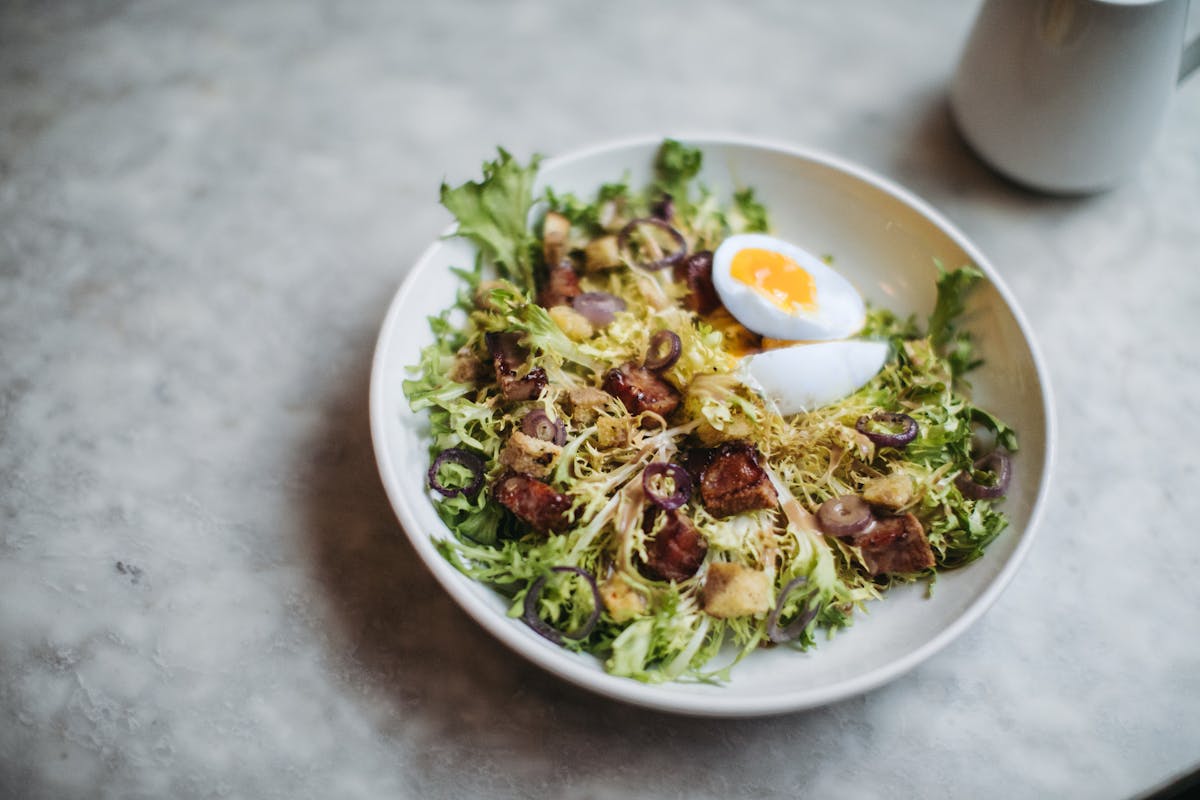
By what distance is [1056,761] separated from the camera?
178 cm

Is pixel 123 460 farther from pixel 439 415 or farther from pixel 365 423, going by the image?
pixel 439 415

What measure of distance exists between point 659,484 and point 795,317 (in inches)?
23.1

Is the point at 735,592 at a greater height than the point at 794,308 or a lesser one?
lesser

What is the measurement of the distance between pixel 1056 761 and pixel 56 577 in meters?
2.21

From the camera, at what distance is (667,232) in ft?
7.16

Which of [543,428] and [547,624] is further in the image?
[543,428]

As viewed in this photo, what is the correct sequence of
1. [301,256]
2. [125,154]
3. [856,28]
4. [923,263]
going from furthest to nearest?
[856,28] < [125,154] < [301,256] < [923,263]

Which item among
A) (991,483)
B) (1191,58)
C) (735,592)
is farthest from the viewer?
(1191,58)

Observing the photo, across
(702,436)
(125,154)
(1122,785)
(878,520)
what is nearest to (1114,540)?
(1122,785)

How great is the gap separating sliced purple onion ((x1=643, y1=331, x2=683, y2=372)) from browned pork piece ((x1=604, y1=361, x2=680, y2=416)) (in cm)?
2

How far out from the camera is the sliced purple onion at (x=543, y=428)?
1811 mm

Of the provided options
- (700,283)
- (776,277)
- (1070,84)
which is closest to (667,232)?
(700,283)

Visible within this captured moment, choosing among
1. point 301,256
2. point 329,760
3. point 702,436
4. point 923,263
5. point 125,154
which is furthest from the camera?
point 125,154

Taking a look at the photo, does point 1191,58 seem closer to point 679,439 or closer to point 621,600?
point 679,439
